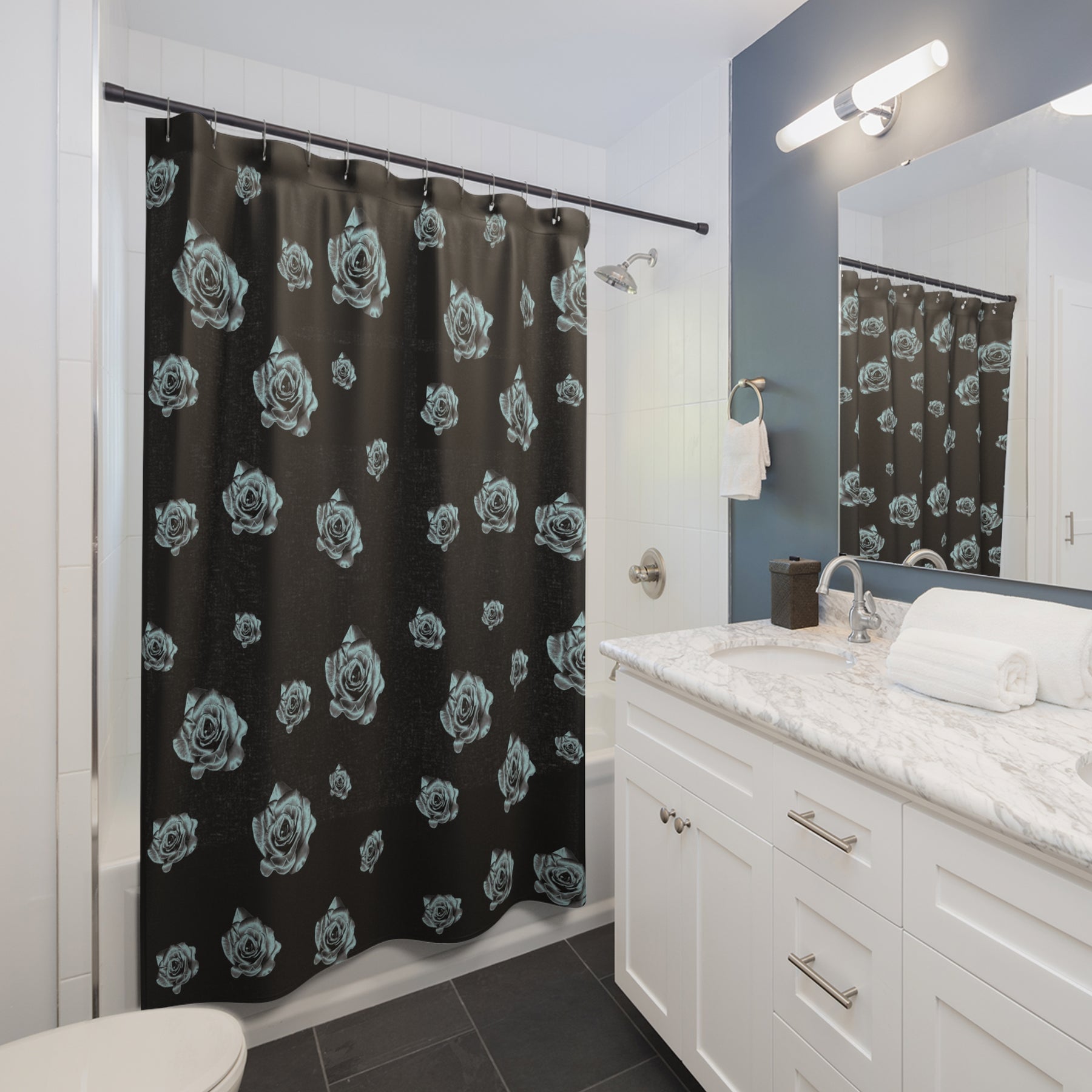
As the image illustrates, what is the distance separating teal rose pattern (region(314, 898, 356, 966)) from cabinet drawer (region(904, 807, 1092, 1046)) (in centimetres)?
130

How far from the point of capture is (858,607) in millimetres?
1590

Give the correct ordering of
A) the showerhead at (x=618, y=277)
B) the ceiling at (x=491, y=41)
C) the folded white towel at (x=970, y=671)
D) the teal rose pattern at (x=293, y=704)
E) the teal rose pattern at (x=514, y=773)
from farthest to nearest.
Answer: the showerhead at (x=618, y=277)
the teal rose pattern at (x=514, y=773)
the ceiling at (x=491, y=41)
the teal rose pattern at (x=293, y=704)
the folded white towel at (x=970, y=671)

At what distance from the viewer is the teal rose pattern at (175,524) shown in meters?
1.48

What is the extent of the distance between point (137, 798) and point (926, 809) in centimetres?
174

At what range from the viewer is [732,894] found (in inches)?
48.3

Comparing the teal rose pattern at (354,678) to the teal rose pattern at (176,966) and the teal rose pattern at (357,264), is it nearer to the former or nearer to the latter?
the teal rose pattern at (176,966)

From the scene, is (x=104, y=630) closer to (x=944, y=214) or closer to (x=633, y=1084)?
(x=633, y=1084)

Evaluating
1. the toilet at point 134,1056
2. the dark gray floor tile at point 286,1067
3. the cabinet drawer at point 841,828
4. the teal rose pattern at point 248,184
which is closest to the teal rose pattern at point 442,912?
the dark gray floor tile at point 286,1067

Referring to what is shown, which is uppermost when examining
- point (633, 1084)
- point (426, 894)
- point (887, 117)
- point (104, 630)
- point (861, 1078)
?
point (887, 117)

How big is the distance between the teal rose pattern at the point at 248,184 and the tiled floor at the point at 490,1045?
192 centimetres

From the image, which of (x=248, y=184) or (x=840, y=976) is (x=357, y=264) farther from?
(x=840, y=976)

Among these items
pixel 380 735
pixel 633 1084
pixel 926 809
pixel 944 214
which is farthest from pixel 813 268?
pixel 633 1084

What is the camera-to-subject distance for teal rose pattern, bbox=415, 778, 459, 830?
1789mm

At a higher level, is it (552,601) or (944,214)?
(944,214)
